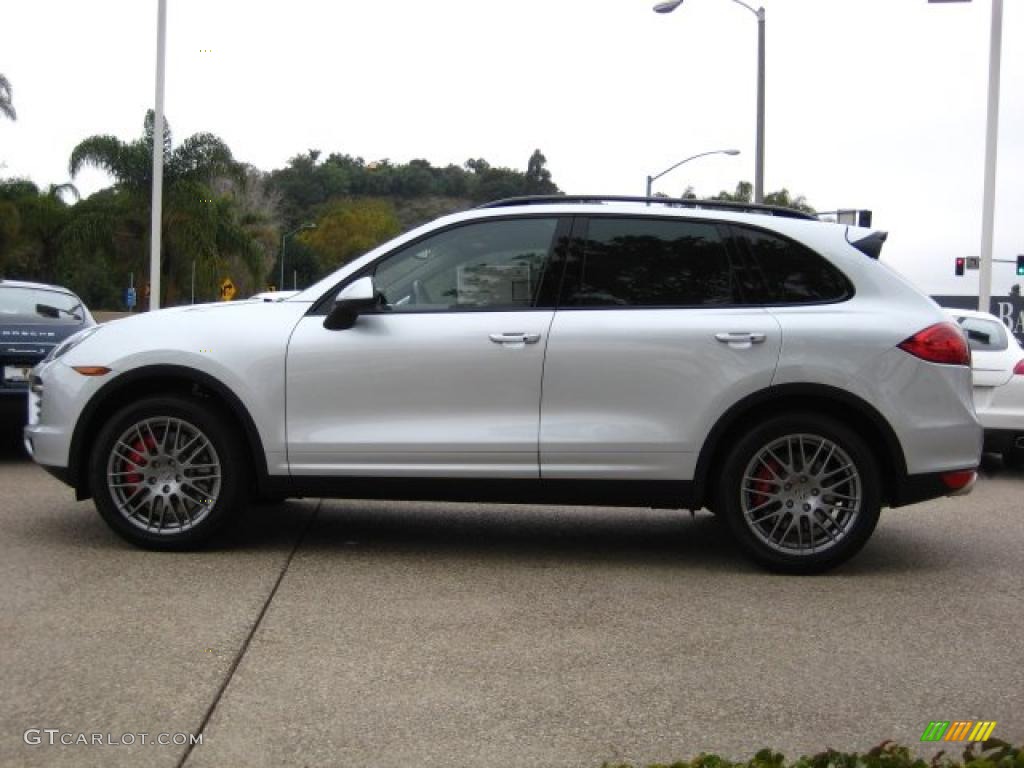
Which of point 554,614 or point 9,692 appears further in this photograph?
point 554,614

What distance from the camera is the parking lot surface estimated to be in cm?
382

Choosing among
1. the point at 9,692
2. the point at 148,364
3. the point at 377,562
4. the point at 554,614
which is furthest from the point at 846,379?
the point at 9,692

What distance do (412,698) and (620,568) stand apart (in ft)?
7.46

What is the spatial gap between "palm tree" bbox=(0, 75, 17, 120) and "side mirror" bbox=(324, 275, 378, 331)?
4142 centimetres

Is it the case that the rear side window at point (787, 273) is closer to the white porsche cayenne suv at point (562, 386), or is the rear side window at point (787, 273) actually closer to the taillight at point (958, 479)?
the white porsche cayenne suv at point (562, 386)

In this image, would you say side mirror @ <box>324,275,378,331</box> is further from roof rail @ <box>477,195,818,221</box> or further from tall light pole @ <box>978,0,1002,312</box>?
tall light pole @ <box>978,0,1002,312</box>

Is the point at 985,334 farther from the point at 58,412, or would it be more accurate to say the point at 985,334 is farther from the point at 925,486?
the point at 58,412

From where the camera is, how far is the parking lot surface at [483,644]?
150 inches

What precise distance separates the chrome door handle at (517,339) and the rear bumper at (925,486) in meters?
1.95

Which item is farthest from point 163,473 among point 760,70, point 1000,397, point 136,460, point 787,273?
point 760,70

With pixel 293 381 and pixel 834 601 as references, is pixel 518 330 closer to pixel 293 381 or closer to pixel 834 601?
pixel 293 381

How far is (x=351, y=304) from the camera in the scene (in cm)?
603

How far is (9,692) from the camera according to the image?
4.07 metres

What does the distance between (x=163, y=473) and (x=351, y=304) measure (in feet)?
4.41
